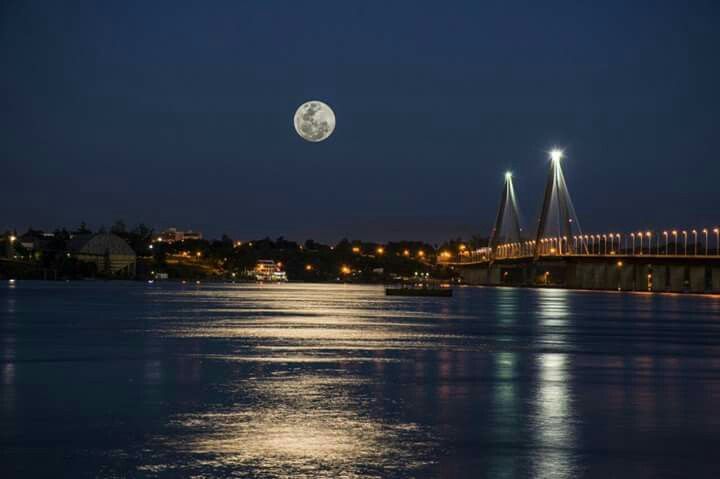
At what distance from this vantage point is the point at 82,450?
53.4 feet

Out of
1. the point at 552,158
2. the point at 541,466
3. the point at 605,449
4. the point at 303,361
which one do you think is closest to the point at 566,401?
the point at 605,449

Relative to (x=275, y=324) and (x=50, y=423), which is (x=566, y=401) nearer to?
(x=50, y=423)

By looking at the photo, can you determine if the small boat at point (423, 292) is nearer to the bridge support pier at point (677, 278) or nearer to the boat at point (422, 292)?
the boat at point (422, 292)

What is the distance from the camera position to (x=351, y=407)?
21297 millimetres

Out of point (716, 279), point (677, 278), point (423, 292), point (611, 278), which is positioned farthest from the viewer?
point (611, 278)

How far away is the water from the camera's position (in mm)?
15594

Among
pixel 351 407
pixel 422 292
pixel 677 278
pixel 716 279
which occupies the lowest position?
pixel 351 407

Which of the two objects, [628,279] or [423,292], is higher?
[628,279]

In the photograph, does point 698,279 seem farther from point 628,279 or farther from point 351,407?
point 351,407

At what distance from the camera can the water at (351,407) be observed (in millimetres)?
15594

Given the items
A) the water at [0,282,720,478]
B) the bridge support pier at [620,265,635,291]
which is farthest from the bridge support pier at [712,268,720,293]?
the water at [0,282,720,478]

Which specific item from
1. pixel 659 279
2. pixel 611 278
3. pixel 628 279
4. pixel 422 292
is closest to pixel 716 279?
pixel 659 279

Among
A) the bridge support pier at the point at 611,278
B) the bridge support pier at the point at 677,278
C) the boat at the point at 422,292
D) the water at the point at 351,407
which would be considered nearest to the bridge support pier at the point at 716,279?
the bridge support pier at the point at 677,278

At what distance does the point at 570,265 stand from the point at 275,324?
13146cm
